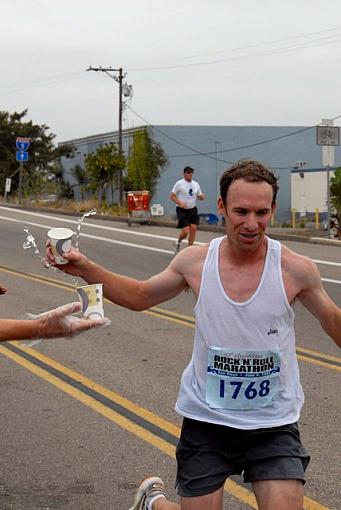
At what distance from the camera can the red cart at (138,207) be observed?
96.1 feet

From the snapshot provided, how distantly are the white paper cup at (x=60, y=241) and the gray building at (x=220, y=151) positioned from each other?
46830 mm

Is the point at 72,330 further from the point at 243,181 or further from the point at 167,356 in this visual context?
the point at 167,356

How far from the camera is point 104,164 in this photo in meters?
44.8

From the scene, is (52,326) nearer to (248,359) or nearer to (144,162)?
(248,359)

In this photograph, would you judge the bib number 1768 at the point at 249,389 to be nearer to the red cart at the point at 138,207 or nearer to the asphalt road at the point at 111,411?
→ the asphalt road at the point at 111,411

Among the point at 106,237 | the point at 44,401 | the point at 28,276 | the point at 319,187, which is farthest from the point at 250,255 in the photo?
the point at 319,187

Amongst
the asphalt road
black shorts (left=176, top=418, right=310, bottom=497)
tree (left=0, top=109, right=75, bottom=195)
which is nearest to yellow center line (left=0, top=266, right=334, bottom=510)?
the asphalt road

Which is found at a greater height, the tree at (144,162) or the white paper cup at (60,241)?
the tree at (144,162)

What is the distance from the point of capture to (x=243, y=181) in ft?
12.9

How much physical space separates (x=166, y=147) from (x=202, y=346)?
50.2m

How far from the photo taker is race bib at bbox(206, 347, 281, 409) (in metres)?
3.88

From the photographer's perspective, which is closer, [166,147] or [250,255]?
[250,255]

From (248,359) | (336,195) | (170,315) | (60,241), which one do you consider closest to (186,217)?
(336,195)

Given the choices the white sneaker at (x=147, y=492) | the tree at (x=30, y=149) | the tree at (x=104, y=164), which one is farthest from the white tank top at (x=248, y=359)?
the tree at (x=30, y=149)
